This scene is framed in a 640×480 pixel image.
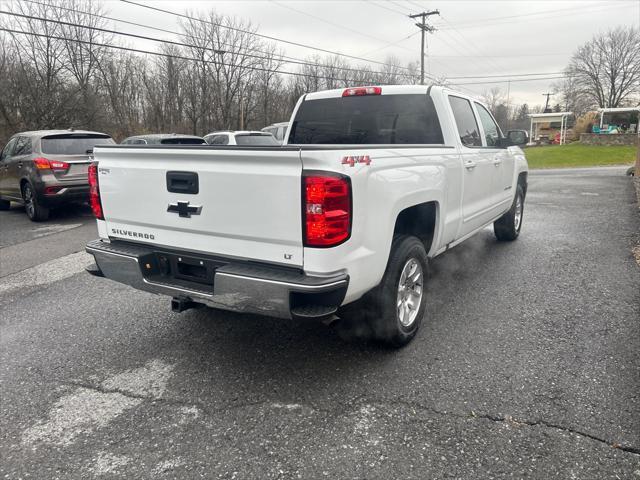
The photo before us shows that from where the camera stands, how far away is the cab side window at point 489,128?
543 centimetres

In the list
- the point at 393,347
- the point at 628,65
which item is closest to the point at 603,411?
the point at 393,347

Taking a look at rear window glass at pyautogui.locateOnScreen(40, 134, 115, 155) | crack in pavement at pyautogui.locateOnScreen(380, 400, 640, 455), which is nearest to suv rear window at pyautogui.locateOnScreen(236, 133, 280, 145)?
rear window glass at pyautogui.locateOnScreen(40, 134, 115, 155)

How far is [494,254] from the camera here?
631cm

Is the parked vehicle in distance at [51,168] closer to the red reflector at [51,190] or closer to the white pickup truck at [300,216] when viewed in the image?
the red reflector at [51,190]

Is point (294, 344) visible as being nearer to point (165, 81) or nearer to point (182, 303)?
point (182, 303)

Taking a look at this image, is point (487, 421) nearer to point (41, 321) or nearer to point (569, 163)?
point (41, 321)

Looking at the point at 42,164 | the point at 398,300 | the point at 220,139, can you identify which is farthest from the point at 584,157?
the point at 398,300

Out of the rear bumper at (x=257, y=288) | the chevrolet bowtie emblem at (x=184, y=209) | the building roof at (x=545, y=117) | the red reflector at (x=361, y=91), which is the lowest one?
the rear bumper at (x=257, y=288)

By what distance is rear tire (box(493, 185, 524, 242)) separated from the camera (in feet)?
22.2

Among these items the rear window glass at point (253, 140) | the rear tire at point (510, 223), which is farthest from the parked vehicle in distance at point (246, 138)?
the rear tire at point (510, 223)

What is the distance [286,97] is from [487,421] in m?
47.5

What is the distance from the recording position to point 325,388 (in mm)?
3025

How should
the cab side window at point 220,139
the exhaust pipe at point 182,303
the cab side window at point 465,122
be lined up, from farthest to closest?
the cab side window at point 220,139 < the cab side window at point 465,122 < the exhaust pipe at point 182,303

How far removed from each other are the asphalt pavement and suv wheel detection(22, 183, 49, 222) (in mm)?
4812
